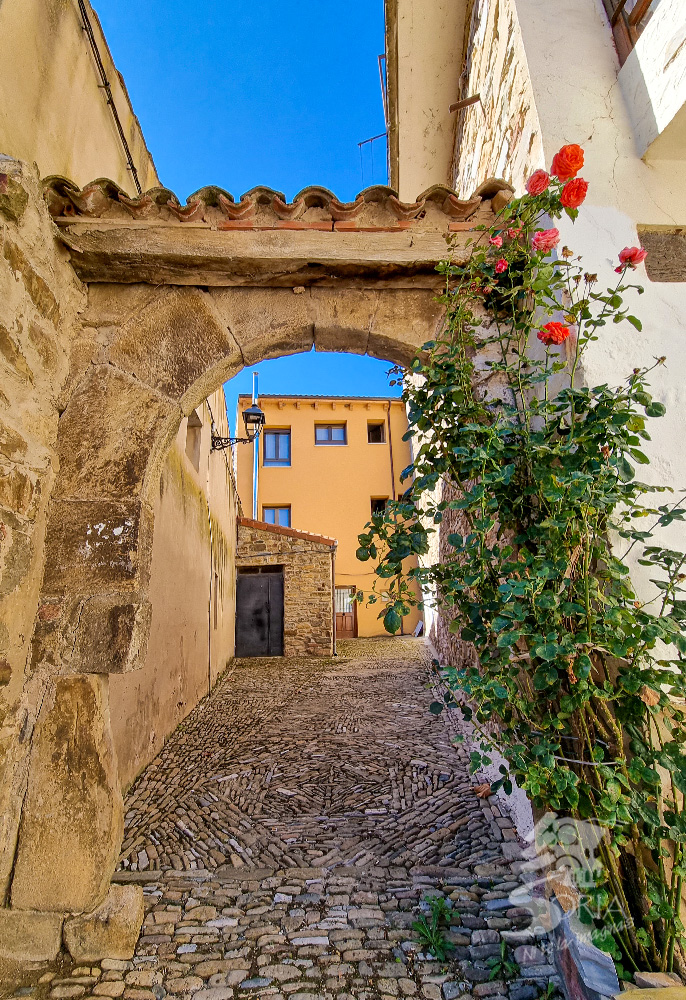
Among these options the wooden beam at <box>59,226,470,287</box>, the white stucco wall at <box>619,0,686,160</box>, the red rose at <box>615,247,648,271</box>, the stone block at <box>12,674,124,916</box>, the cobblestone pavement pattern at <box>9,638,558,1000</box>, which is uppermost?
the white stucco wall at <box>619,0,686,160</box>

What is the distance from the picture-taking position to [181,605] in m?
5.03

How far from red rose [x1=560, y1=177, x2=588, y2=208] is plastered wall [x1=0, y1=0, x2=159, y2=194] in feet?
6.75

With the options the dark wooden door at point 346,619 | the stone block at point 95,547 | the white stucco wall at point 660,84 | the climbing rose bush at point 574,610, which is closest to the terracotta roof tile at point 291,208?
the climbing rose bush at point 574,610

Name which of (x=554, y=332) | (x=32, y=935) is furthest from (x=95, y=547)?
(x=554, y=332)

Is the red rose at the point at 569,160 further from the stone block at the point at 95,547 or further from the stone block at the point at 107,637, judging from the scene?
the stone block at the point at 107,637

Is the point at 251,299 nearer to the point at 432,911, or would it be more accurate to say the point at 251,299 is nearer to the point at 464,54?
the point at 432,911

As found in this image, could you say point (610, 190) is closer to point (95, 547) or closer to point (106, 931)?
point (95, 547)

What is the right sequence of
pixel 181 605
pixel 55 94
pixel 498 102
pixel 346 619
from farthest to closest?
1. pixel 346 619
2. pixel 181 605
3. pixel 498 102
4. pixel 55 94

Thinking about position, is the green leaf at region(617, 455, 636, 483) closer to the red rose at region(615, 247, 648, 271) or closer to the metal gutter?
the red rose at region(615, 247, 648, 271)

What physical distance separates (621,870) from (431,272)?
2.25 metres

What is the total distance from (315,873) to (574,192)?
282 cm

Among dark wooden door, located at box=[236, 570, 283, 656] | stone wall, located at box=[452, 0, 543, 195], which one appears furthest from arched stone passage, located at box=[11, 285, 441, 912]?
dark wooden door, located at box=[236, 570, 283, 656]

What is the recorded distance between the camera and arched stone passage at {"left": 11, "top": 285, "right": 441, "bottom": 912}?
5.70ft

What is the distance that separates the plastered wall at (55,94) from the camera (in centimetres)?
209
